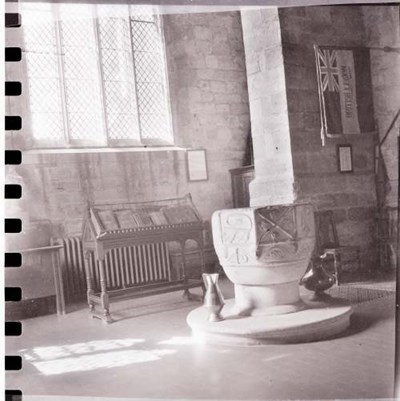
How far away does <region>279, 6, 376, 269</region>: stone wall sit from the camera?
5.59 m

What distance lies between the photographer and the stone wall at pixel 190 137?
6.46 metres

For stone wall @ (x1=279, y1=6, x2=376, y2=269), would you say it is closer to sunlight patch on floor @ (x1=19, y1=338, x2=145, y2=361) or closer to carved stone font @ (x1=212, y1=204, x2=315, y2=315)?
carved stone font @ (x1=212, y1=204, x2=315, y2=315)

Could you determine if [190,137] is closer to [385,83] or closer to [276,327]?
[385,83]

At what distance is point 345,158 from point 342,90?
0.78 meters

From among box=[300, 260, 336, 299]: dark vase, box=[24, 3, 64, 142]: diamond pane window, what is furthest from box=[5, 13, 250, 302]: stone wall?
box=[300, 260, 336, 299]: dark vase

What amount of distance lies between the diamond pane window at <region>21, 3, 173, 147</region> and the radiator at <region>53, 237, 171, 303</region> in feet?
4.37

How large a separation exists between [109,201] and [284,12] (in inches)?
123

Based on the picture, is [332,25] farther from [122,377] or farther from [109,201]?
[122,377]

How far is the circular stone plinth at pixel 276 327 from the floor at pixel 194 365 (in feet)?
0.26

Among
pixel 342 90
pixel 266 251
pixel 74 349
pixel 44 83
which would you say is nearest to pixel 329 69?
pixel 342 90

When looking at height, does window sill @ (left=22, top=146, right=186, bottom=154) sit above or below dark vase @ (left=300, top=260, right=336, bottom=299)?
above

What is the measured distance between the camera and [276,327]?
365 cm

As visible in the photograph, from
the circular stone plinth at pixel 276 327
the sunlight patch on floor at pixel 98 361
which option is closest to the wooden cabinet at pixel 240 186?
the circular stone plinth at pixel 276 327

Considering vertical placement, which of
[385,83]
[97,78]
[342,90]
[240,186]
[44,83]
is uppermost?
[97,78]
